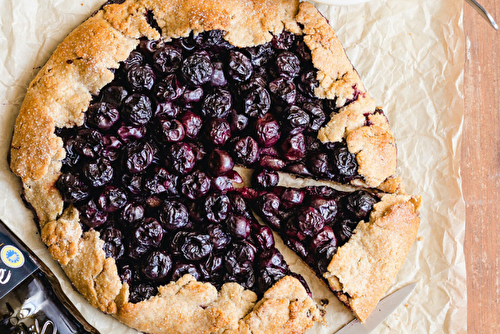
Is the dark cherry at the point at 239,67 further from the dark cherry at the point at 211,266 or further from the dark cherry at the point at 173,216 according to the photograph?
the dark cherry at the point at 211,266

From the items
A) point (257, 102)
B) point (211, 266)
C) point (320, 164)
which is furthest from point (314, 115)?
point (211, 266)

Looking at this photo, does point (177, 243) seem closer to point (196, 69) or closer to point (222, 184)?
point (222, 184)

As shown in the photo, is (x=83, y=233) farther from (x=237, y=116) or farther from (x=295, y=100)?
(x=295, y=100)

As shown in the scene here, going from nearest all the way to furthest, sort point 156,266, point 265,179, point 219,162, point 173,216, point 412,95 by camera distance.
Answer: point 156,266
point 173,216
point 219,162
point 265,179
point 412,95

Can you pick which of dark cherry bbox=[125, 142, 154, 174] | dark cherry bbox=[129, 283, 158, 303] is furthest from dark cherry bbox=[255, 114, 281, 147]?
dark cherry bbox=[129, 283, 158, 303]

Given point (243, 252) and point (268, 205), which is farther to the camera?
point (268, 205)
